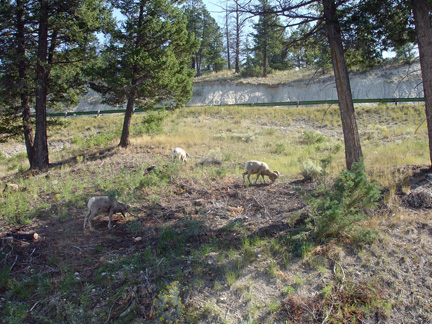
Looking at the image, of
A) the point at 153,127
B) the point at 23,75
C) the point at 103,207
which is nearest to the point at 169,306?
the point at 103,207

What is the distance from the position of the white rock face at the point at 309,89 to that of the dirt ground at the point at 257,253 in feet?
105

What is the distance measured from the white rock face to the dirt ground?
32140mm

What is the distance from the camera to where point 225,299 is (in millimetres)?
5148

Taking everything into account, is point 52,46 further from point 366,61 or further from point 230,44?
point 230,44

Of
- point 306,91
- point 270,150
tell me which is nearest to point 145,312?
point 270,150

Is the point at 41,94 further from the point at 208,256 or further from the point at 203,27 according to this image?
the point at 203,27

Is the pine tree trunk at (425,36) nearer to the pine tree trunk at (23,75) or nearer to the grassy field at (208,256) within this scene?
the grassy field at (208,256)

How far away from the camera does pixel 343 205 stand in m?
6.33

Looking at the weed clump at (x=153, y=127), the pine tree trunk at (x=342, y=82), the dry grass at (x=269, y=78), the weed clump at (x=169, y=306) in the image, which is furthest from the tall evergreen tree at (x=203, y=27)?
the weed clump at (x=169, y=306)

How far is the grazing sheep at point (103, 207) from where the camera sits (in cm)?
732

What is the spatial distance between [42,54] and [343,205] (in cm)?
1486

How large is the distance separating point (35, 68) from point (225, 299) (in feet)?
47.6

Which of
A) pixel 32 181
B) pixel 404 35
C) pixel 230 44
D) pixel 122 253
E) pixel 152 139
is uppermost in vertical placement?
pixel 230 44

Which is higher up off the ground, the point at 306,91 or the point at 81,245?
the point at 306,91
